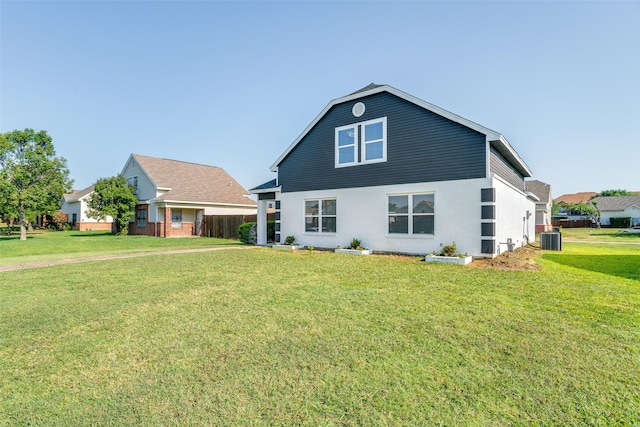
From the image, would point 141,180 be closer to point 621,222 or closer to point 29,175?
point 29,175

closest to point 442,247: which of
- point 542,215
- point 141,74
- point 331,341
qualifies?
point 331,341

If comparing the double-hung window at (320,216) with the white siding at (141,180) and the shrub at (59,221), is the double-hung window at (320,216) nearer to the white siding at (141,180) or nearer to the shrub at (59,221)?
the white siding at (141,180)

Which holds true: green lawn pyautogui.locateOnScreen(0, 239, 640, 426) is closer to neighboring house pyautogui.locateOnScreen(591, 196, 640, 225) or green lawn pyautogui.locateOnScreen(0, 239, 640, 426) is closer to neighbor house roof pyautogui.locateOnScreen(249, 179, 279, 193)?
neighbor house roof pyautogui.locateOnScreen(249, 179, 279, 193)

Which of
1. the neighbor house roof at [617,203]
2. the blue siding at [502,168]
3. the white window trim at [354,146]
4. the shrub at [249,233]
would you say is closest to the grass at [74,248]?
the shrub at [249,233]

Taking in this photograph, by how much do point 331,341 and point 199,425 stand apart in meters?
1.87

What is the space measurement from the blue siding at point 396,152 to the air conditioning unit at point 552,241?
8041mm

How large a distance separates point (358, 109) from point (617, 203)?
6085cm

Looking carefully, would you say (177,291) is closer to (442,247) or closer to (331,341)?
(331,341)

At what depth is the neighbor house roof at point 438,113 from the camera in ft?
34.5

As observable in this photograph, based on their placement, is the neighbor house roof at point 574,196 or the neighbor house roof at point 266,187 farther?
the neighbor house roof at point 574,196

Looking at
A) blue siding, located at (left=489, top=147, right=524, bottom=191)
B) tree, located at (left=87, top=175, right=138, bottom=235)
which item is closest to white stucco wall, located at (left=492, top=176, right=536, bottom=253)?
blue siding, located at (left=489, top=147, right=524, bottom=191)

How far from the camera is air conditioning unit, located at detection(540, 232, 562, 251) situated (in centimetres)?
1488

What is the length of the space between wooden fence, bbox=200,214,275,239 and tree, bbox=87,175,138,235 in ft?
22.1

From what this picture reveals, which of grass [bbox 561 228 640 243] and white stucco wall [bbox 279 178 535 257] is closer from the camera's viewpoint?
white stucco wall [bbox 279 178 535 257]
